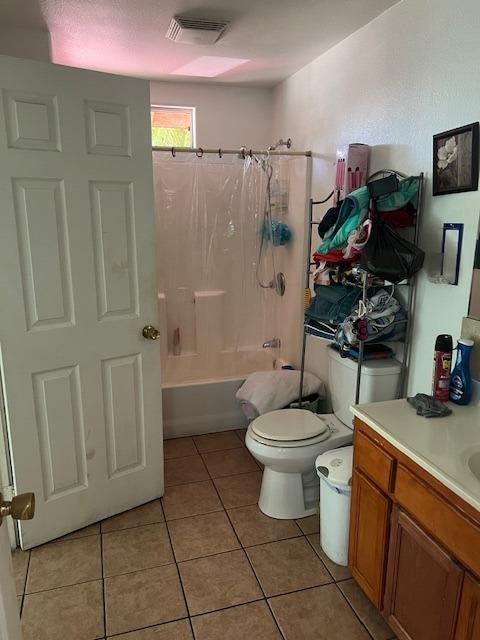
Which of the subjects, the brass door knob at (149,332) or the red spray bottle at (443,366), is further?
the brass door knob at (149,332)

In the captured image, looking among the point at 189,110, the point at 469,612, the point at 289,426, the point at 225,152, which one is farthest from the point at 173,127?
the point at 469,612

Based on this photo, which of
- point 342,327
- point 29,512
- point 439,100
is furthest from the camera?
point 342,327

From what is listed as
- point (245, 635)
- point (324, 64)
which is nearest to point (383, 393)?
point (245, 635)

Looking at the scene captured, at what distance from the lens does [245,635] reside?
1.66 meters

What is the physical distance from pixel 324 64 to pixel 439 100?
1037 millimetres

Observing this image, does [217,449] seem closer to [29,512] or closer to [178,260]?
[178,260]

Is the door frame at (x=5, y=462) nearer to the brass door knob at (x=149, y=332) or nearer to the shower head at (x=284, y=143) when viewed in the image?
the brass door knob at (x=149, y=332)

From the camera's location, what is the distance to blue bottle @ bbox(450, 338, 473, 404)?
1660 mm

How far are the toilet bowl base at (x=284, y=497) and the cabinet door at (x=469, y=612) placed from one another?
3.55 ft

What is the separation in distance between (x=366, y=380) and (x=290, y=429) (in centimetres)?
44

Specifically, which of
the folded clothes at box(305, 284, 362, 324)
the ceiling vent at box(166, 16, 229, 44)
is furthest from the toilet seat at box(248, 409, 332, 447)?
the ceiling vent at box(166, 16, 229, 44)

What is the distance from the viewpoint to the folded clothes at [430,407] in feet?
5.27

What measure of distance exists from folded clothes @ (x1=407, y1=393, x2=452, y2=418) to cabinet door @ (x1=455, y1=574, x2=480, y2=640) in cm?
52

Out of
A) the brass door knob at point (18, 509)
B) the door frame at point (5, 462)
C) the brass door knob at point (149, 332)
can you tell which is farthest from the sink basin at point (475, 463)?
the door frame at point (5, 462)
